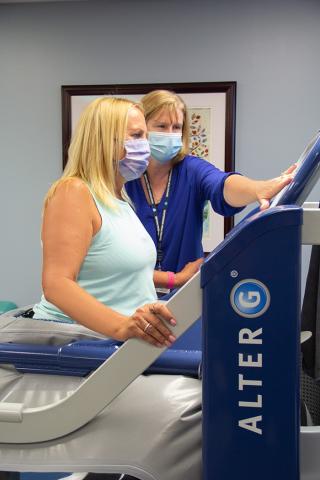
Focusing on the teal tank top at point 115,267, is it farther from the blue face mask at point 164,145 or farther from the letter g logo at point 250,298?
the blue face mask at point 164,145

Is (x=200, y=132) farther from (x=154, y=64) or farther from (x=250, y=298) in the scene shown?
(x=250, y=298)

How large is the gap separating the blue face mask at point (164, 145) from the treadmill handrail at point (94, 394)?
94 cm

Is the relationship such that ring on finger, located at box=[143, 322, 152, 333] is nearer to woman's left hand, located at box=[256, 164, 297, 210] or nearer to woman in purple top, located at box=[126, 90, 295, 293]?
woman's left hand, located at box=[256, 164, 297, 210]

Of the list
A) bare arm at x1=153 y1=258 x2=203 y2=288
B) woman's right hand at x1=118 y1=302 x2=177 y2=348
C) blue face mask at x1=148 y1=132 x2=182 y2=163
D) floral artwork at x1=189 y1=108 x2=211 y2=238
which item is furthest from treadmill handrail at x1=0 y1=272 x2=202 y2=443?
floral artwork at x1=189 y1=108 x2=211 y2=238

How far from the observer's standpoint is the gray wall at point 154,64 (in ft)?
9.16

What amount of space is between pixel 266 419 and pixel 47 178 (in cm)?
247

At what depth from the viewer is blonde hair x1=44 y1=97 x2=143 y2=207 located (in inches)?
44.3

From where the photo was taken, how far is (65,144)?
2.98 m

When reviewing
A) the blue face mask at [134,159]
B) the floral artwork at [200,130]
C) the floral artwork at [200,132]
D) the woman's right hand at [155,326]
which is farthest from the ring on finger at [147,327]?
the floral artwork at [200,130]

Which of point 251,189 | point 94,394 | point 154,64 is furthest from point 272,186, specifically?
point 154,64

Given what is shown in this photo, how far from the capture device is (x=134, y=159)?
1.21m

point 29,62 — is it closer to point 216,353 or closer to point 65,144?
point 65,144

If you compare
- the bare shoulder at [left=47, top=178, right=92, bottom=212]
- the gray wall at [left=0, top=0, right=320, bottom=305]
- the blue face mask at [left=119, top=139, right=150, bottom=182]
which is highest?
the gray wall at [left=0, top=0, right=320, bottom=305]

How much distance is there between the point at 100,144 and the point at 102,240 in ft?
0.72
